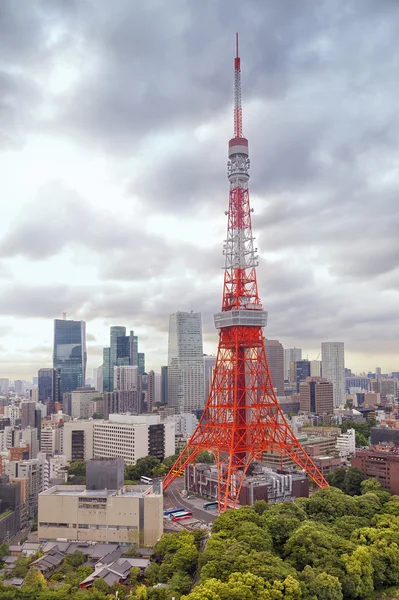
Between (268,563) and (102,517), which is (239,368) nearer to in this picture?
(102,517)

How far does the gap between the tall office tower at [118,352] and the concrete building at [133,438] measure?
6305 centimetres

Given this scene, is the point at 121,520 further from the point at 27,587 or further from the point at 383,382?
the point at 383,382

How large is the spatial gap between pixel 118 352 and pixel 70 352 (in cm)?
1039

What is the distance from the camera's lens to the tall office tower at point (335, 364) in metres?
98.2

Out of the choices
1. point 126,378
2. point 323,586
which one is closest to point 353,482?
point 323,586

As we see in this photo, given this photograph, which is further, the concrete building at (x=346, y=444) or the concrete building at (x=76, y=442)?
the concrete building at (x=346, y=444)

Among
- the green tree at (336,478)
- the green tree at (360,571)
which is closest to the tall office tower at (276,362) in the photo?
the green tree at (336,478)

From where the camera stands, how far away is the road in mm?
26938

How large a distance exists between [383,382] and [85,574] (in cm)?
9936

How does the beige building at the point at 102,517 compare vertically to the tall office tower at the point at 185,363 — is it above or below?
below

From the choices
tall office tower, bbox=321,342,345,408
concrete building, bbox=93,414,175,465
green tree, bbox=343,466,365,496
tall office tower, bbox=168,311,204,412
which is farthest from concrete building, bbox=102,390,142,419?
tall office tower, bbox=321,342,345,408

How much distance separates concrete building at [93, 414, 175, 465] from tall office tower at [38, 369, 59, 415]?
5067 centimetres

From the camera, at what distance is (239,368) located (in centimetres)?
2983

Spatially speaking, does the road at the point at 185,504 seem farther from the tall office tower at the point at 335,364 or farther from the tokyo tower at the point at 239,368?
the tall office tower at the point at 335,364
